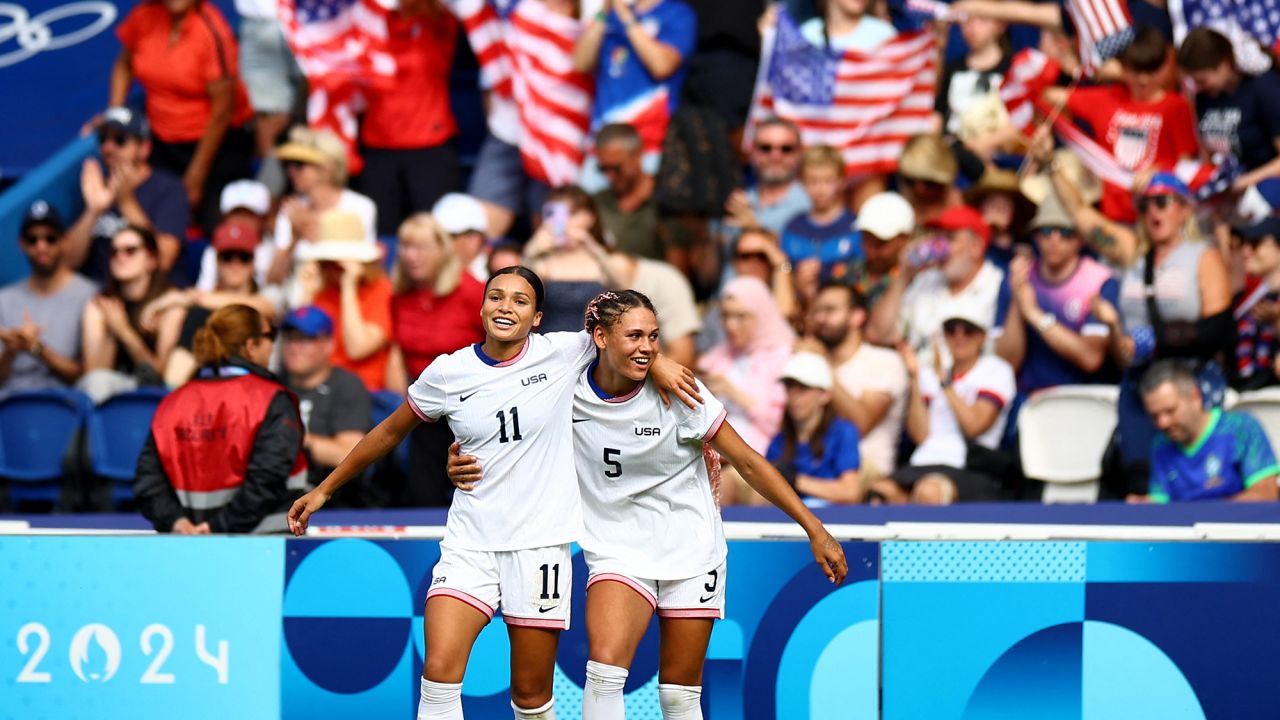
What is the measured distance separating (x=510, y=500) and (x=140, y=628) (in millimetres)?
1895

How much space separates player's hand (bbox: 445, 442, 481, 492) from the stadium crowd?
8.69 ft

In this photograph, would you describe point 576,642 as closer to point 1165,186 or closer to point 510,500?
point 510,500

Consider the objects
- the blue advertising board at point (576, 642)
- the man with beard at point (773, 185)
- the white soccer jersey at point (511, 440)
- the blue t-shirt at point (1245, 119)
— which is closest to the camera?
the white soccer jersey at point (511, 440)

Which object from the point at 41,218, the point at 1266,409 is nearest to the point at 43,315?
the point at 41,218

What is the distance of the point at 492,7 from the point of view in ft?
38.6

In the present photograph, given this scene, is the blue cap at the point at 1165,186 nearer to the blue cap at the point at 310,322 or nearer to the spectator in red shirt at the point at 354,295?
the spectator in red shirt at the point at 354,295

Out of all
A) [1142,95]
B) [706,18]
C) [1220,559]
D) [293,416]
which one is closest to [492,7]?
[706,18]

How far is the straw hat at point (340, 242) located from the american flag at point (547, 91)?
119 cm

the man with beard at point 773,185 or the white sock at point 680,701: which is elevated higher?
the man with beard at point 773,185

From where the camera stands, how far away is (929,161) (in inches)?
412

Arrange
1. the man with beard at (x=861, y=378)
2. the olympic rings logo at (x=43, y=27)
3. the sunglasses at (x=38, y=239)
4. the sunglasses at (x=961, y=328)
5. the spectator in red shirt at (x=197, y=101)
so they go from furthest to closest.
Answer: the olympic rings logo at (x=43, y=27), the spectator in red shirt at (x=197, y=101), the sunglasses at (x=38, y=239), the sunglasses at (x=961, y=328), the man with beard at (x=861, y=378)

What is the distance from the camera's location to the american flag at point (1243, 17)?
10.5 m

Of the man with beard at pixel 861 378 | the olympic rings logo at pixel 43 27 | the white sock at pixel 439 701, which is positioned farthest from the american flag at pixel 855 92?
the olympic rings logo at pixel 43 27

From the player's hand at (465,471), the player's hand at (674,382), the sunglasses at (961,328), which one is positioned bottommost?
the player's hand at (465,471)
